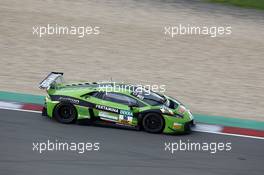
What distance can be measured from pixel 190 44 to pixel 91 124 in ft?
28.0

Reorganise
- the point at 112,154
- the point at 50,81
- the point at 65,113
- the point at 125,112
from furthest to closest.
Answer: the point at 50,81 < the point at 65,113 < the point at 125,112 < the point at 112,154

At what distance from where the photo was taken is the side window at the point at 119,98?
15.6 meters

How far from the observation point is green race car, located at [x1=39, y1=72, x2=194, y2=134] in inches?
608

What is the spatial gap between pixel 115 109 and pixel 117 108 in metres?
0.06

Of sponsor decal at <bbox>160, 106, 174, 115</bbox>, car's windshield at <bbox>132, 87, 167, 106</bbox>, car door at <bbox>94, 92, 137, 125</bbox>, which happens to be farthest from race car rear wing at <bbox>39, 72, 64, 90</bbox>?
sponsor decal at <bbox>160, 106, 174, 115</bbox>

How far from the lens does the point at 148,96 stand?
1585 centimetres

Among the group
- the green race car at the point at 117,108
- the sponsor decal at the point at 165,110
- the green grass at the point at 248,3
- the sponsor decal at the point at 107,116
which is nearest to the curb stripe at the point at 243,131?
the green race car at the point at 117,108

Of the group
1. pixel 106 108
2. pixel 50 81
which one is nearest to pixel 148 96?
pixel 106 108

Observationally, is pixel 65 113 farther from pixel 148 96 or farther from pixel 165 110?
pixel 165 110

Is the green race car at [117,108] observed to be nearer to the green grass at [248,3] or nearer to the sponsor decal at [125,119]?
the sponsor decal at [125,119]

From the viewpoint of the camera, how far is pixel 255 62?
22.2 m

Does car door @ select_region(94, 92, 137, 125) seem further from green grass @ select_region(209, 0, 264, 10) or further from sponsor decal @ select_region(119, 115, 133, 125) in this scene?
green grass @ select_region(209, 0, 264, 10)

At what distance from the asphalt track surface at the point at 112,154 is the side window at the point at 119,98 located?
71 centimetres

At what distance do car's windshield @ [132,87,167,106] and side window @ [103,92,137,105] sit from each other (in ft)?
0.66
